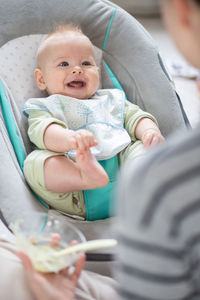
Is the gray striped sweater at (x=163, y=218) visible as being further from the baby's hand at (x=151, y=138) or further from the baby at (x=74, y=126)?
the baby's hand at (x=151, y=138)

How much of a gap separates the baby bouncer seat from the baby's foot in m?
0.27

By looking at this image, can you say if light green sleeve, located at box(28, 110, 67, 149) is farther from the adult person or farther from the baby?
the adult person

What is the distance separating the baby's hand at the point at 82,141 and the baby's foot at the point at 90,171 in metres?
0.01

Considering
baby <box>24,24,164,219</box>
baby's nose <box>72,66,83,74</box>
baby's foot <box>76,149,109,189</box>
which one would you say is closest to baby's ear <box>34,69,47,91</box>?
baby <box>24,24,164,219</box>

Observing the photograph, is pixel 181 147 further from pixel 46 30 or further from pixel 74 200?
pixel 46 30

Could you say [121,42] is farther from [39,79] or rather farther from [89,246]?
[89,246]

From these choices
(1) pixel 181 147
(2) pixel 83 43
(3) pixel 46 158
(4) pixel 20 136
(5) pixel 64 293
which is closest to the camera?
(1) pixel 181 147

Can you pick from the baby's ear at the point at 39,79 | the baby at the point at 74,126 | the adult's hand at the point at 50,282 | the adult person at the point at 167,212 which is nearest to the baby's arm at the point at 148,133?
the baby at the point at 74,126

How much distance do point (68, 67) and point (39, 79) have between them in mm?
98

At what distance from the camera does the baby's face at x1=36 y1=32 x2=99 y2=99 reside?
1306 mm

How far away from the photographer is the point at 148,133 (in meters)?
1.25

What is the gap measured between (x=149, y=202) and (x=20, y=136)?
2.74ft

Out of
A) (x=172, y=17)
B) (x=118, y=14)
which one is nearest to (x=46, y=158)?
(x=118, y=14)

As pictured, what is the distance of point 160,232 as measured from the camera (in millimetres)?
434
